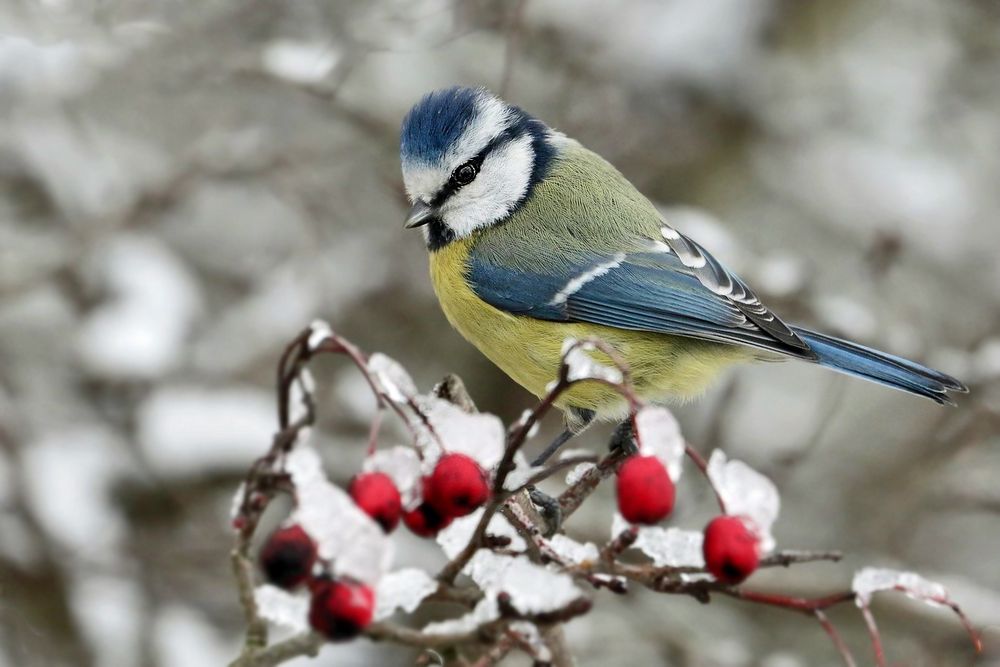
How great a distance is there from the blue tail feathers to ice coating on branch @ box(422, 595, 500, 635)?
1.38 metres

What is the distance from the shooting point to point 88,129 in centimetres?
373

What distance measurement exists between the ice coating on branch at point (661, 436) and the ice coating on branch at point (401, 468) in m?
0.23

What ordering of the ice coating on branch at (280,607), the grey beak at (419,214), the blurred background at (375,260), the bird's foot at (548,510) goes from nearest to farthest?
the ice coating on branch at (280,607) → the bird's foot at (548,510) → the grey beak at (419,214) → the blurred background at (375,260)

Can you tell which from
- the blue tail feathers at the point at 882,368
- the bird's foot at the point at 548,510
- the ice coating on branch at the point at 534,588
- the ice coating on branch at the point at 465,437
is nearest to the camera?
the ice coating on branch at the point at 534,588

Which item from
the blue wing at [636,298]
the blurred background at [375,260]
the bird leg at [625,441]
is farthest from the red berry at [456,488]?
the blurred background at [375,260]

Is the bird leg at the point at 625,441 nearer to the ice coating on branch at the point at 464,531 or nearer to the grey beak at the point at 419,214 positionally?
the ice coating on branch at the point at 464,531

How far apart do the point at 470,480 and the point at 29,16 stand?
2542mm

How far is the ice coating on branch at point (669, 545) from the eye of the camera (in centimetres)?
119

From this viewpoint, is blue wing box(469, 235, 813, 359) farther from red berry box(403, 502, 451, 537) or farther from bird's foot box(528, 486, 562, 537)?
red berry box(403, 502, 451, 537)

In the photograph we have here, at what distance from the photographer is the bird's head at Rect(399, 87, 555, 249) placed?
2.35 m

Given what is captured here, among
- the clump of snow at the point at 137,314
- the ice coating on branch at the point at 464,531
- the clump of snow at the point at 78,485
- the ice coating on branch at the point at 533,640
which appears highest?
the ice coating on branch at the point at 533,640

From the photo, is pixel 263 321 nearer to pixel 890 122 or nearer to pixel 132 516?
pixel 132 516

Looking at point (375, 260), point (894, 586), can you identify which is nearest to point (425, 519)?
point (894, 586)

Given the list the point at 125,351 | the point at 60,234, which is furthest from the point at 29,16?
the point at 125,351
